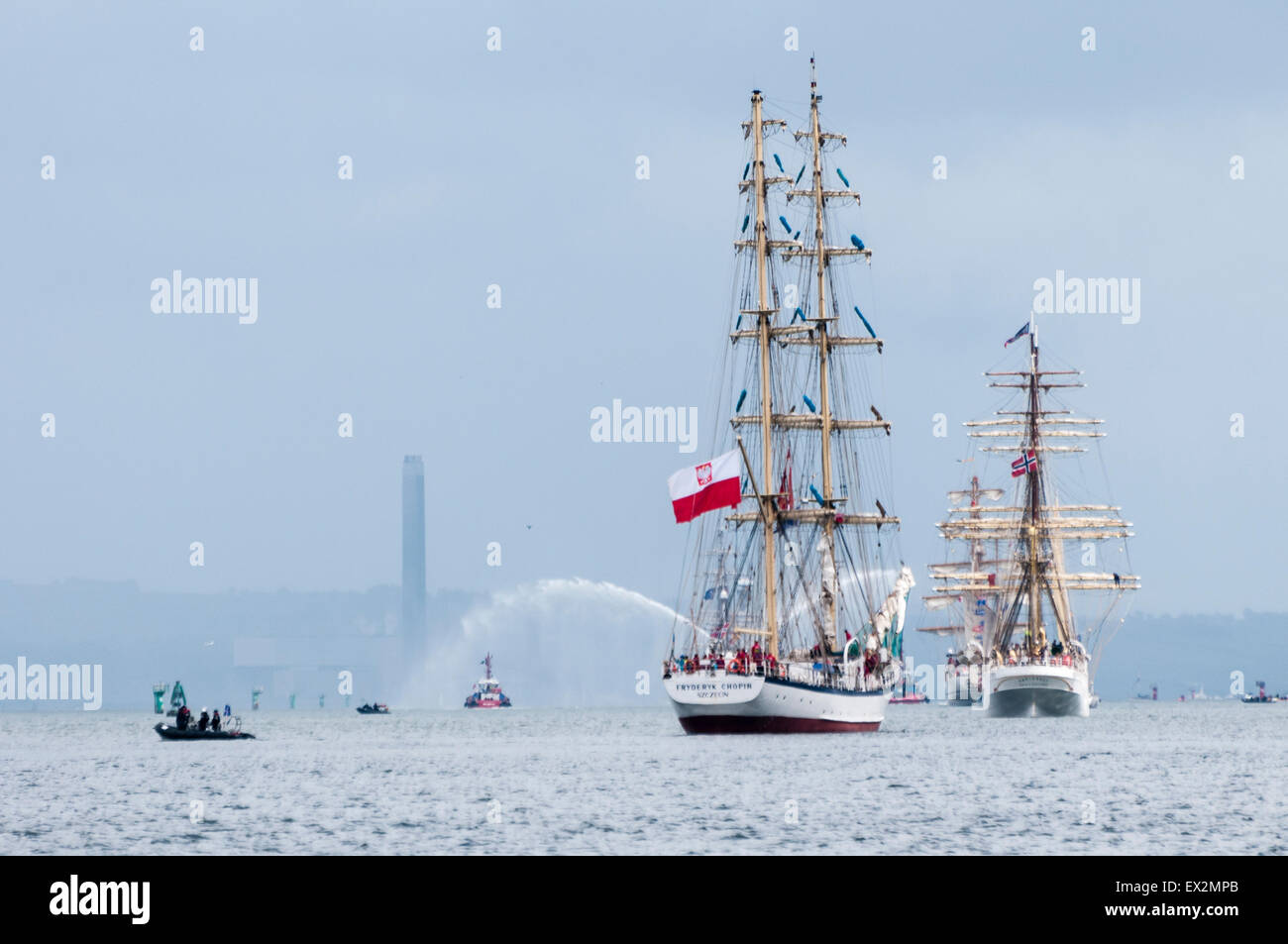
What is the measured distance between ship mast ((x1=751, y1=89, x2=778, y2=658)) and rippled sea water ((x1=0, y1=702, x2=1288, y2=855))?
1100 cm

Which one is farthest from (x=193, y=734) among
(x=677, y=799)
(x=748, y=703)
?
(x=677, y=799)

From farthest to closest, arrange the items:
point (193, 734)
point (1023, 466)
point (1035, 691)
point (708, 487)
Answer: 1. point (1023, 466)
2. point (1035, 691)
3. point (193, 734)
4. point (708, 487)

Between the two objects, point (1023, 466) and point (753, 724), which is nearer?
point (753, 724)

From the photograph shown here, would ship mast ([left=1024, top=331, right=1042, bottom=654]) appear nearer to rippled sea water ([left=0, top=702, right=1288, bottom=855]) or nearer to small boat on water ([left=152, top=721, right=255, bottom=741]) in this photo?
rippled sea water ([left=0, top=702, right=1288, bottom=855])

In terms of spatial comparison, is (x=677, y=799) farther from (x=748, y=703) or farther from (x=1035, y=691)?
(x=1035, y=691)

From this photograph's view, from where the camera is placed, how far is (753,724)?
12306 cm

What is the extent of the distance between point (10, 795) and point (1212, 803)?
57903 millimetres

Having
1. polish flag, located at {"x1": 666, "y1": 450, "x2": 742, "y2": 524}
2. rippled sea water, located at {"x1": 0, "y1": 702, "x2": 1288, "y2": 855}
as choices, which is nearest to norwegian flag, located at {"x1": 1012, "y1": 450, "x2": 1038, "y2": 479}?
rippled sea water, located at {"x1": 0, "y1": 702, "x2": 1288, "y2": 855}

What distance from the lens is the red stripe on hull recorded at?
4843 inches

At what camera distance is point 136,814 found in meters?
76.3

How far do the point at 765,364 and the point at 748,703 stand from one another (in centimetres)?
2659
